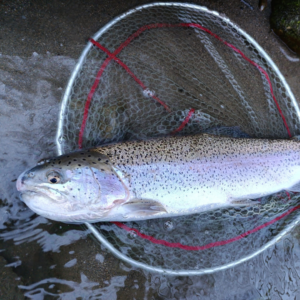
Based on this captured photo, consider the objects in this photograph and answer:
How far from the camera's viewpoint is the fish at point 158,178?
5.73ft

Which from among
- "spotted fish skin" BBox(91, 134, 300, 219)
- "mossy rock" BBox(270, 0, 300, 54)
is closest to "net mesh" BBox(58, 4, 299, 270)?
"spotted fish skin" BBox(91, 134, 300, 219)

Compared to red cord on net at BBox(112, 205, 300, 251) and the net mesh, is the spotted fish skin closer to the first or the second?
the net mesh

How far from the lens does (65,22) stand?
2.37 meters

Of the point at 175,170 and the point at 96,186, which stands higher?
the point at 175,170

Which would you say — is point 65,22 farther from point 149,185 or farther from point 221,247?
point 221,247

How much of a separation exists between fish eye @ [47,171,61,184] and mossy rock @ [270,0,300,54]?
2877 millimetres

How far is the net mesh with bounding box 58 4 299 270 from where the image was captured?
2152 millimetres

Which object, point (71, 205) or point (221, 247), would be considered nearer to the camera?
A: point (71, 205)

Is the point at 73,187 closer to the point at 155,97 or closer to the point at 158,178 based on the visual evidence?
the point at 158,178

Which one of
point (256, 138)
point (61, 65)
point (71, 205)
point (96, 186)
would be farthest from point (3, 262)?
A: point (256, 138)

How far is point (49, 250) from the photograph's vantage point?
2193mm

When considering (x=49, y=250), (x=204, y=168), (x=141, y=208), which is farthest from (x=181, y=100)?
(x=49, y=250)

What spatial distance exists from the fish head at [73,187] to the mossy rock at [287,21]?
8.24 ft

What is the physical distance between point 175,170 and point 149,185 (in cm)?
26
